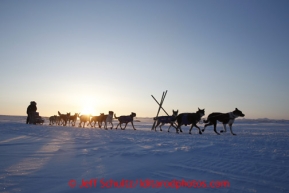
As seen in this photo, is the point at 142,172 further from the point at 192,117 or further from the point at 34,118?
the point at 34,118

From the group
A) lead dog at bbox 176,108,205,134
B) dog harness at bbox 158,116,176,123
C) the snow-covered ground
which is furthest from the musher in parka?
the snow-covered ground

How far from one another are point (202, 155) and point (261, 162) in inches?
47.4

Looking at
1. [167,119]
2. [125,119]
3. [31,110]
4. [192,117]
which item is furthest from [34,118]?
[192,117]

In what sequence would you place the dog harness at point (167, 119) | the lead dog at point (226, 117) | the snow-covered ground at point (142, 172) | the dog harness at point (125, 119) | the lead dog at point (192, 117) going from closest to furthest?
the snow-covered ground at point (142, 172) → the lead dog at point (226, 117) → the lead dog at point (192, 117) → the dog harness at point (167, 119) → the dog harness at point (125, 119)

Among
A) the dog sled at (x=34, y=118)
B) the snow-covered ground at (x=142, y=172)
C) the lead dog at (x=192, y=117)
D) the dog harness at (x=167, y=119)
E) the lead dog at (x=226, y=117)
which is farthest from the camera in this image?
the dog sled at (x=34, y=118)

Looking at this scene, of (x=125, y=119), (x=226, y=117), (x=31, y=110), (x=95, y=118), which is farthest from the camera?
(x=31, y=110)

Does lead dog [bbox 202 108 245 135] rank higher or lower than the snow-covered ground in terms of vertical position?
higher

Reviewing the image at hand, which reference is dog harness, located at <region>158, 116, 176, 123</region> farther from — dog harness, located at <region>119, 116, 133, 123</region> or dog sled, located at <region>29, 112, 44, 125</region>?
dog sled, located at <region>29, 112, 44, 125</region>

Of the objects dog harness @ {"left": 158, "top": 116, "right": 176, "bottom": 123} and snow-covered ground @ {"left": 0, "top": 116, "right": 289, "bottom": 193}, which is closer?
snow-covered ground @ {"left": 0, "top": 116, "right": 289, "bottom": 193}

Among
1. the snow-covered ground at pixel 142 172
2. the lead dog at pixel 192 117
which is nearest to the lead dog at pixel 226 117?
the lead dog at pixel 192 117

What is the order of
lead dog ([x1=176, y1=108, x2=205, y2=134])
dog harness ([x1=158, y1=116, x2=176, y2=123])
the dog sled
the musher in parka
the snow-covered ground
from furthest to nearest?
the musher in parka < the dog sled < dog harness ([x1=158, y1=116, x2=176, y2=123]) < lead dog ([x1=176, y1=108, x2=205, y2=134]) < the snow-covered ground

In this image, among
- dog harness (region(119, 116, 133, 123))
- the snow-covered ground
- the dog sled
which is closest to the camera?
the snow-covered ground

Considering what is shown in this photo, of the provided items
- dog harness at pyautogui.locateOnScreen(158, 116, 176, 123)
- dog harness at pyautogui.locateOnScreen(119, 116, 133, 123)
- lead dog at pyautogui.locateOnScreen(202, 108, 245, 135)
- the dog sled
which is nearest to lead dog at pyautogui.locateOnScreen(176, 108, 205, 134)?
lead dog at pyautogui.locateOnScreen(202, 108, 245, 135)

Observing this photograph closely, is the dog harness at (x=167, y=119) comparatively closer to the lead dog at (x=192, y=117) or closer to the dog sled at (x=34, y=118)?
the lead dog at (x=192, y=117)
